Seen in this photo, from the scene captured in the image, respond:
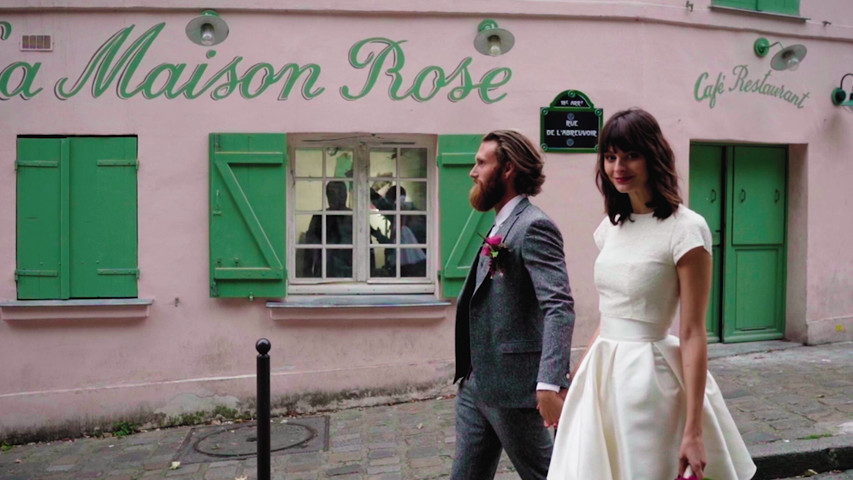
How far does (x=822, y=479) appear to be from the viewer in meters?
4.87

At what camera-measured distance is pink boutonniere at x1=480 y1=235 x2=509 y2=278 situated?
9.91 feet

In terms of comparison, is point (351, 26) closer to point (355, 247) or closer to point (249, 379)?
point (355, 247)

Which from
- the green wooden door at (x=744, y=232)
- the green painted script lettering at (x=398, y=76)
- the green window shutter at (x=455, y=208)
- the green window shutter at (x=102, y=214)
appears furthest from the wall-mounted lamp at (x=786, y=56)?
the green window shutter at (x=102, y=214)

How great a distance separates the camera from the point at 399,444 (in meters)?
5.61

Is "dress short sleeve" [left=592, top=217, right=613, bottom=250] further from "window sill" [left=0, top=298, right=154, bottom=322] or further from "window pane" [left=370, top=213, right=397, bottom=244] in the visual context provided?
"window sill" [left=0, top=298, right=154, bottom=322]

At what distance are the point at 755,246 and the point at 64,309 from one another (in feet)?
20.4

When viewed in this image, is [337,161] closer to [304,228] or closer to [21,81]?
[304,228]

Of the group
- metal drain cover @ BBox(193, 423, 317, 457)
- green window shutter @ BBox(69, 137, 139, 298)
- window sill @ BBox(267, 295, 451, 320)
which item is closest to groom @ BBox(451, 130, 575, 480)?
metal drain cover @ BBox(193, 423, 317, 457)

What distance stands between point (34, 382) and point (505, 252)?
15.7 feet

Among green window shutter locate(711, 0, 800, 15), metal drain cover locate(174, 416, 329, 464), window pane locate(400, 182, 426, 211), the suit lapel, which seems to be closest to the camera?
the suit lapel

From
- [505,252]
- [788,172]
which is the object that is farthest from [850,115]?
[505,252]

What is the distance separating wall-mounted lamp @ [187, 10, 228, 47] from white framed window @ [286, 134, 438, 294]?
107 centimetres

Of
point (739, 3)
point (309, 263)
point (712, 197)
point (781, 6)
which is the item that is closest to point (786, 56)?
point (781, 6)

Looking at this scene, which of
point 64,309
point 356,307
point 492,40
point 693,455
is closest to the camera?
point 693,455
